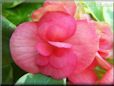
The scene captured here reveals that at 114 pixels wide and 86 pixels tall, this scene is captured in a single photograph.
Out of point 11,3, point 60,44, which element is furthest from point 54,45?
point 11,3

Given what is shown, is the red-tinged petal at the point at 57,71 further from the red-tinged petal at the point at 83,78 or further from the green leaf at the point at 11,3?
the green leaf at the point at 11,3

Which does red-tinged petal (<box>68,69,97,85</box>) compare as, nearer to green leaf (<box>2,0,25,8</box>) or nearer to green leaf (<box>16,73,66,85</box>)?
green leaf (<box>16,73,66,85</box>)

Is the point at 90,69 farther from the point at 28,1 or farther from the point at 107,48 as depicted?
the point at 28,1

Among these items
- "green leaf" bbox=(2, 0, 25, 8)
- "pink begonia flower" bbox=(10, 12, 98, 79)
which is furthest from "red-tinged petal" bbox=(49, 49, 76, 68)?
"green leaf" bbox=(2, 0, 25, 8)

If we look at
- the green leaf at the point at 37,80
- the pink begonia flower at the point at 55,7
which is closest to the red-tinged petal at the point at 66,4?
the pink begonia flower at the point at 55,7

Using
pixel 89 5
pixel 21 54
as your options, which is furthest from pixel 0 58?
pixel 89 5
